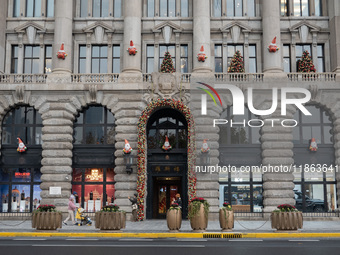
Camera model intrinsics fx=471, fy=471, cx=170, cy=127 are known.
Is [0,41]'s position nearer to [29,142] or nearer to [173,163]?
[29,142]

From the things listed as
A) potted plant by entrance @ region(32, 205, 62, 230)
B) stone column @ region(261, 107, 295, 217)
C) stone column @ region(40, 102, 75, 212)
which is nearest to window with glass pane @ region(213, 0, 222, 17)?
stone column @ region(261, 107, 295, 217)

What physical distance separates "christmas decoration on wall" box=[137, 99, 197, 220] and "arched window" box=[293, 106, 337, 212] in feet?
24.1

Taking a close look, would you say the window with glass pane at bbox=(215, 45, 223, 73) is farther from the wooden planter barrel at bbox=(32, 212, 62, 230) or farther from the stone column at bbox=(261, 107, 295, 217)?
the wooden planter barrel at bbox=(32, 212, 62, 230)

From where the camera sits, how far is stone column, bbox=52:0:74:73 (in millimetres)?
33375

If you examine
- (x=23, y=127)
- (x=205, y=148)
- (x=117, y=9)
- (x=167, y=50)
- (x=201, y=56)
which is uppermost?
(x=117, y=9)

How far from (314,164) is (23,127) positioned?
813 inches

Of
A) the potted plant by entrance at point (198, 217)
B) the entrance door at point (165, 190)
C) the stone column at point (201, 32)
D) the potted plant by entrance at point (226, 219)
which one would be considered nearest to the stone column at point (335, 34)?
the stone column at point (201, 32)

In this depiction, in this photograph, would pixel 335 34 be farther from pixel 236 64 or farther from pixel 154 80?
pixel 154 80

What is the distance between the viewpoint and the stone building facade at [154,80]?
32.0m

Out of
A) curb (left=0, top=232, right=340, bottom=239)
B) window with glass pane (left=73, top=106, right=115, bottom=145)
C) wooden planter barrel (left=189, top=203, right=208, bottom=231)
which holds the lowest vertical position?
curb (left=0, top=232, right=340, bottom=239)

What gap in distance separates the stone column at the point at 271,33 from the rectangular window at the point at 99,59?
11.6 m

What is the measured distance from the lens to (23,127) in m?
33.5

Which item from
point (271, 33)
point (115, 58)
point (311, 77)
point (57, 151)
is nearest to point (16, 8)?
point (115, 58)
